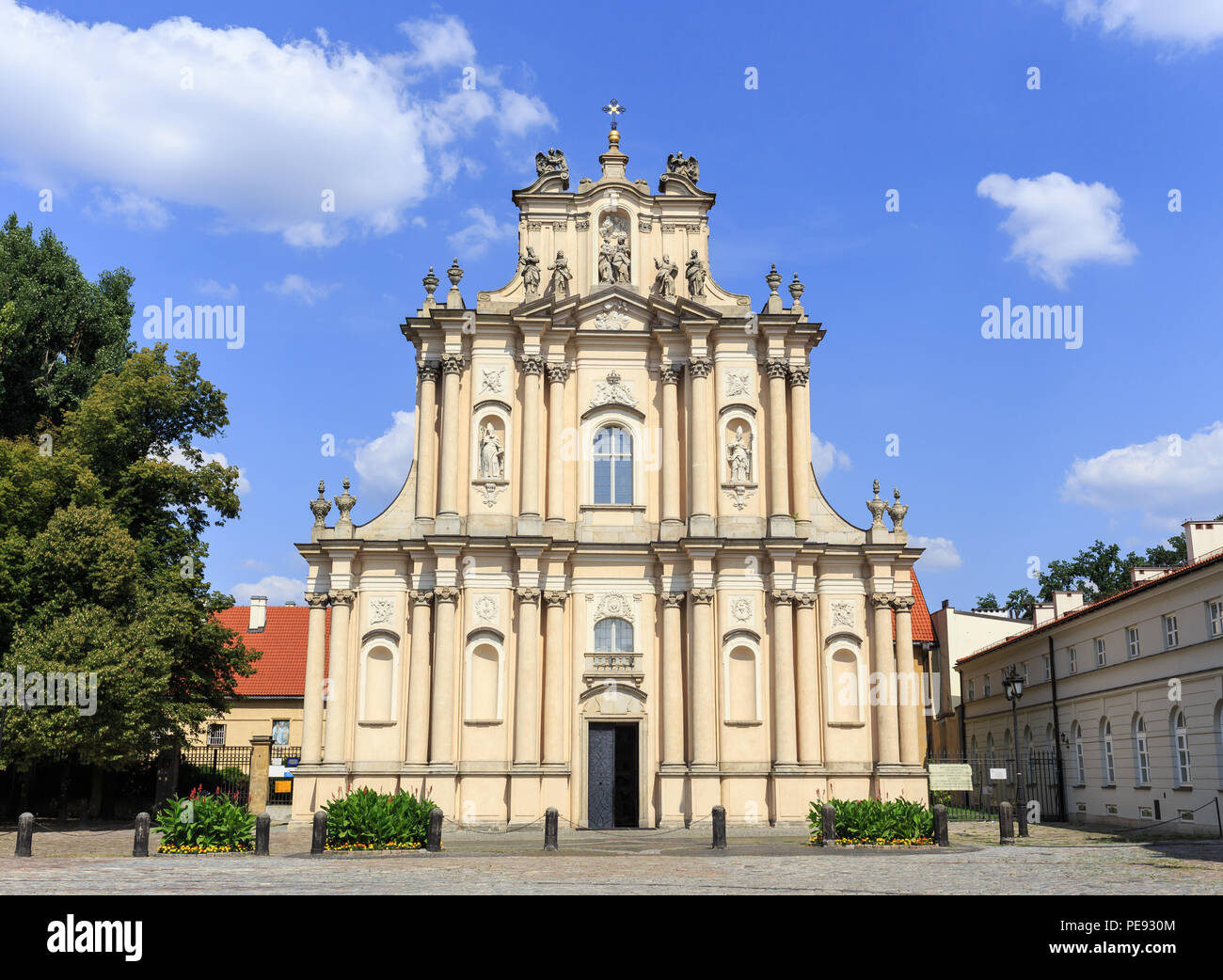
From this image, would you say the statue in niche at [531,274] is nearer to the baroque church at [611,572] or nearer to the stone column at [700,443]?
the baroque church at [611,572]

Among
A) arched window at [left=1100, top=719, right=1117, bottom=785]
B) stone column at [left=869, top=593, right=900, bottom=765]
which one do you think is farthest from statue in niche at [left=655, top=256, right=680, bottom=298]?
arched window at [left=1100, top=719, right=1117, bottom=785]

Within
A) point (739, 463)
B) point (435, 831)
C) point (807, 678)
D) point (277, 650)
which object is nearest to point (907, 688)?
point (807, 678)

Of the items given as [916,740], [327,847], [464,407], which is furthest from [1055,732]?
[327,847]

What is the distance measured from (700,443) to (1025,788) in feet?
68.7

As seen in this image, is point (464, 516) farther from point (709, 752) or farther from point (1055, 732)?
point (1055, 732)

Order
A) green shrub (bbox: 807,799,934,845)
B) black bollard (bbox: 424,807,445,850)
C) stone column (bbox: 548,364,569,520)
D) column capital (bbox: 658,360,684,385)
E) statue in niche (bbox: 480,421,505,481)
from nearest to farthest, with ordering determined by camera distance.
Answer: black bollard (bbox: 424,807,445,850), green shrub (bbox: 807,799,934,845), stone column (bbox: 548,364,569,520), statue in niche (bbox: 480,421,505,481), column capital (bbox: 658,360,684,385)

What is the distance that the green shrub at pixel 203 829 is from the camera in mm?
22359

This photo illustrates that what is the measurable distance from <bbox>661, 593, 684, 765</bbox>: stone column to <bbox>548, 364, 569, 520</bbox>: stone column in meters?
4.22

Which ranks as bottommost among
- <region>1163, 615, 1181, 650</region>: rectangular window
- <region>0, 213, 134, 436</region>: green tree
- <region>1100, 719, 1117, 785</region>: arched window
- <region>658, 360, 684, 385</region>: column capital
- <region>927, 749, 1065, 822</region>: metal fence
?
<region>927, 749, 1065, 822</region>: metal fence

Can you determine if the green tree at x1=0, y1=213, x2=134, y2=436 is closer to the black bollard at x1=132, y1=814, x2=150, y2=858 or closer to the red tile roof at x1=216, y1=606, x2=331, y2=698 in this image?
the red tile roof at x1=216, y1=606, x2=331, y2=698

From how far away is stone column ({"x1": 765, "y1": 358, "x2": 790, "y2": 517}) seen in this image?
32.6 metres

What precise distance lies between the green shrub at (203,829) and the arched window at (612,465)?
14375 millimetres

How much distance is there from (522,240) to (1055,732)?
86.3 ft

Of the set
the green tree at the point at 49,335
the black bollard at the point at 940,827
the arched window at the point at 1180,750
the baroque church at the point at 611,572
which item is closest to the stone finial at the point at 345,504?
the baroque church at the point at 611,572
